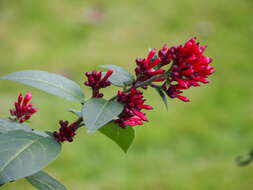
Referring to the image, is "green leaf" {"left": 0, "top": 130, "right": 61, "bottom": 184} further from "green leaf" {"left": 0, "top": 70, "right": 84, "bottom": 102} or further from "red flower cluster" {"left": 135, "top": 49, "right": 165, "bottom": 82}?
"red flower cluster" {"left": 135, "top": 49, "right": 165, "bottom": 82}

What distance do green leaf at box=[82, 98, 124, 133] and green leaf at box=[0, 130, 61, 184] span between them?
7 cm

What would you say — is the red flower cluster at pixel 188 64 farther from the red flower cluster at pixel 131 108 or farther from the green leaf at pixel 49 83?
the green leaf at pixel 49 83

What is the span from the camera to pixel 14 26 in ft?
14.8

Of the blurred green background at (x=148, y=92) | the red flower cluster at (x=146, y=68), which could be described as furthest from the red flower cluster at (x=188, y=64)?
the blurred green background at (x=148, y=92)

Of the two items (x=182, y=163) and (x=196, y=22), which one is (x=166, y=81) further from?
(x=196, y=22)

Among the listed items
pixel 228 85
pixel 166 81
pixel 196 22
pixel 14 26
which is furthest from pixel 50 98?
pixel 166 81

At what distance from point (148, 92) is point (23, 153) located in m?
3.19

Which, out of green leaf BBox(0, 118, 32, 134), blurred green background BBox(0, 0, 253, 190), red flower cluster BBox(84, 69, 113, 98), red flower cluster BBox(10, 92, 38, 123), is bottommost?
green leaf BBox(0, 118, 32, 134)

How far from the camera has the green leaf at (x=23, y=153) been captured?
0.56m

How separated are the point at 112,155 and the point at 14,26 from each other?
2.22 meters

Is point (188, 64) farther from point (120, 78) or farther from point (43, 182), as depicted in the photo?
point (43, 182)

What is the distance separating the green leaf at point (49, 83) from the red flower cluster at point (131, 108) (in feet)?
0.24

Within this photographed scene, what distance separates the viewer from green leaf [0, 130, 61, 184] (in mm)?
557

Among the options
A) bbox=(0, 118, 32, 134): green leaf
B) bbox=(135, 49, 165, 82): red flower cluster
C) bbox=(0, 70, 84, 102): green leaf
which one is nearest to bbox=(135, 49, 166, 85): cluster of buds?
bbox=(135, 49, 165, 82): red flower cluster
